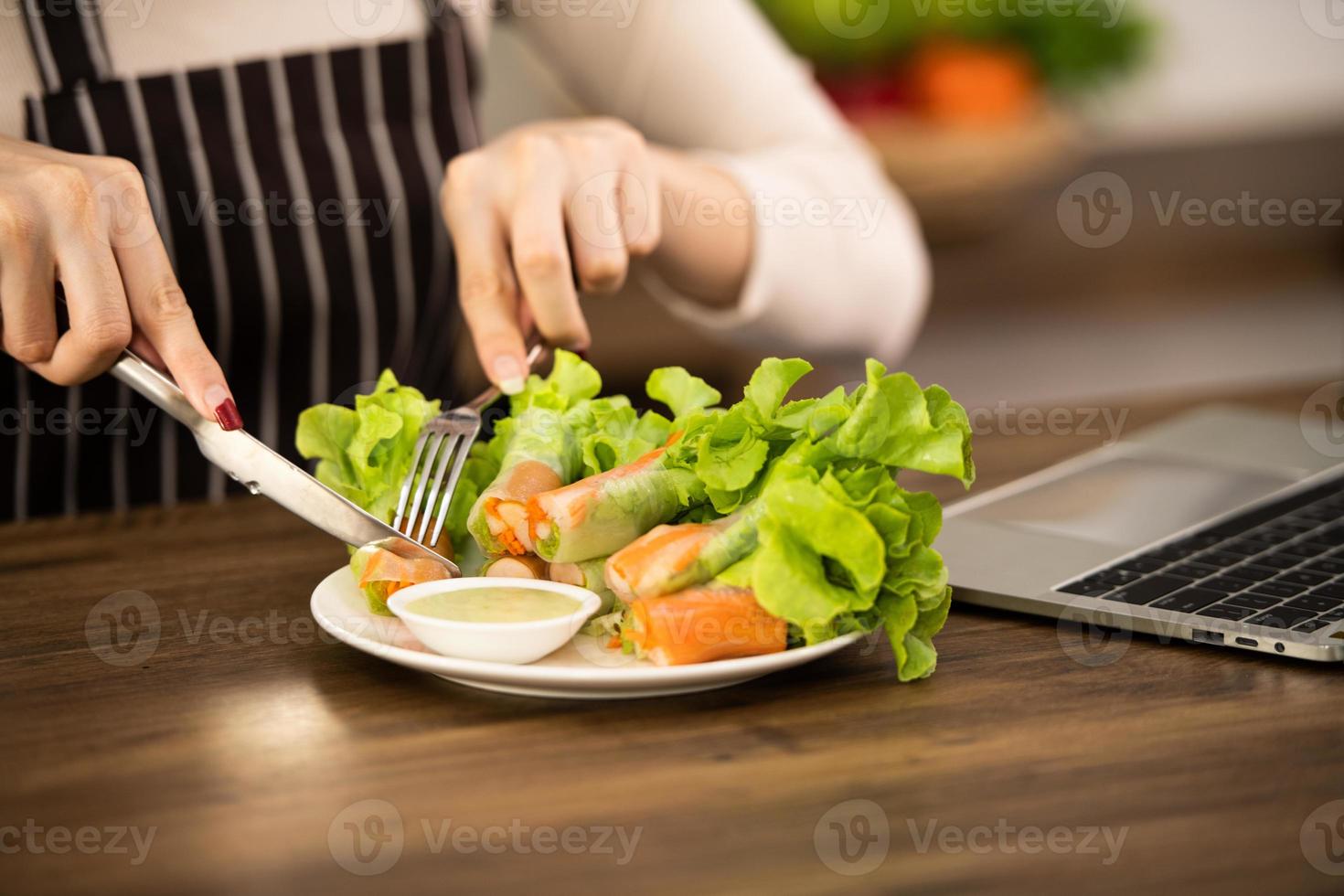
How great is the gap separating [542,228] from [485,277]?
2.8 inches

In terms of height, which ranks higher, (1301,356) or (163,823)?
(163,823)

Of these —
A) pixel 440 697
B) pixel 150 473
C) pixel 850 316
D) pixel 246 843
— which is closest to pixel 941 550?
pixel 440 697

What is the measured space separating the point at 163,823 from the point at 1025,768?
0.47 meters

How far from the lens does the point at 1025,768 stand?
29.3 inches

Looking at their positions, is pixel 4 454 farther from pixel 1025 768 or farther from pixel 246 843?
pixel 1025 768

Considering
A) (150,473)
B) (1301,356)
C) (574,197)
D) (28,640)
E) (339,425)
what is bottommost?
(1301,356)

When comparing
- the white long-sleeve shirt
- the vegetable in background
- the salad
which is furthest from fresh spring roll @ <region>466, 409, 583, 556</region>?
the vegetable in background

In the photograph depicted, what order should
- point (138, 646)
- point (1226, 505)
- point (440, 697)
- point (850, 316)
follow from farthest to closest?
point (850, 316) < point (1226, 505) < point (138, 646) < point (440, 697)

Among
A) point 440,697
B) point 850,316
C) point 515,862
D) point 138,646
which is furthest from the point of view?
point 850,316

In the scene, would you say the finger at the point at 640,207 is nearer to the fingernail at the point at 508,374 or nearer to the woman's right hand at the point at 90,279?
the fingernail at the point at 508,374

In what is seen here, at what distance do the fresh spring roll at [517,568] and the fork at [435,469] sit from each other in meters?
0.07

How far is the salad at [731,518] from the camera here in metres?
0.82

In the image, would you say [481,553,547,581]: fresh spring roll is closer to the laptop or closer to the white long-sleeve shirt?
the laptop

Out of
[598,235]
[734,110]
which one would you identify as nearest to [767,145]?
[734,110]
